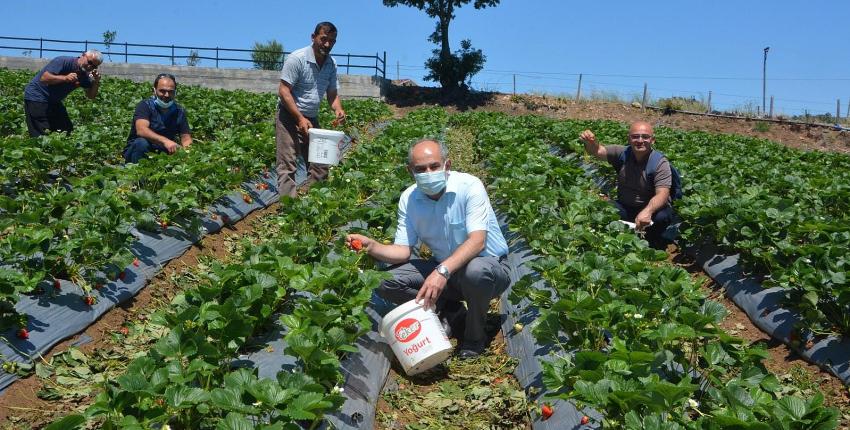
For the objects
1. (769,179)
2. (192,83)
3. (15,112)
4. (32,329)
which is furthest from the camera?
(192,83)

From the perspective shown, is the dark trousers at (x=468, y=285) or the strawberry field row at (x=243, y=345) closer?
the strawberry field row at (x=243, y=345)

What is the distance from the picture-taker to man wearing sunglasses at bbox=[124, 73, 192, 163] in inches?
277

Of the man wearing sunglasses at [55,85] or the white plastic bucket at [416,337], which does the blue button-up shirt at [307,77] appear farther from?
the white plastic bucket at [416,337]

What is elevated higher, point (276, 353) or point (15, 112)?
point (15, 112)

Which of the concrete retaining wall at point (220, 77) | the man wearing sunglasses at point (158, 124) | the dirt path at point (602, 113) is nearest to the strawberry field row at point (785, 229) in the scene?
the man wearing sunglasses at point (158, 124)

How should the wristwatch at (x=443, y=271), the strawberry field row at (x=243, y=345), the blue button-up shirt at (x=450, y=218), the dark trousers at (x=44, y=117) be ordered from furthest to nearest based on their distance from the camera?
the dark trousers at (x=44, y=117)
the blue button-up shirt at (x=450, y=218)
the wristwatch at (x=443, y=271)
the strawberry field row at (x=243, y=345)

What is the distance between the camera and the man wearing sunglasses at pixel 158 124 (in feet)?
23.0

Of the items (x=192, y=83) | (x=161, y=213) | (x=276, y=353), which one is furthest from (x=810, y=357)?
(x=192, y=83)

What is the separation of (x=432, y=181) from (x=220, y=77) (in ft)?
84.7

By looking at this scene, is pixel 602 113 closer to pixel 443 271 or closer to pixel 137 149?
pixel 137 149

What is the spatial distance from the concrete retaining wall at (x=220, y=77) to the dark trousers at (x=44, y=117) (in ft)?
65.8

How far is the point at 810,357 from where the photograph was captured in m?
4.18

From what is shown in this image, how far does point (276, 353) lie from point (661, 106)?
93.6 ft

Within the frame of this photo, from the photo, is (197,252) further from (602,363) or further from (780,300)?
(780,300)
